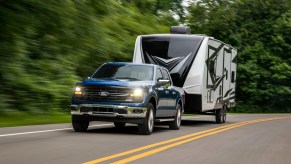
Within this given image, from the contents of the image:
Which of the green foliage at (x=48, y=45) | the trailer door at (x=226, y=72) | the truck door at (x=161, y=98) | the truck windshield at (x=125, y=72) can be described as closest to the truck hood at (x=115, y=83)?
the truck windshield at (x=125, y=72)

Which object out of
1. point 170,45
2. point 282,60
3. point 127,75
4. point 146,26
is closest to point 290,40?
point 282,60

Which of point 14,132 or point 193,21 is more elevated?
point 193,21

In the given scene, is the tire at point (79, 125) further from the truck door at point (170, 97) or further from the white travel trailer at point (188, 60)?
the white travel trailer at point (188, 60)

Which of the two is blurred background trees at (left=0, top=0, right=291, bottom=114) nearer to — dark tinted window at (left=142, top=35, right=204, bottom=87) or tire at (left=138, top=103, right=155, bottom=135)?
dark tinted window at (left=142, top=35, right=204, bottom=87)

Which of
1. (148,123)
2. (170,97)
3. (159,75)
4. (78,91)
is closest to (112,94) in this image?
(78,91)

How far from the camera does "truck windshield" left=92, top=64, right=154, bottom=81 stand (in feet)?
51.7

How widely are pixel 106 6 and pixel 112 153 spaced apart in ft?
27.9

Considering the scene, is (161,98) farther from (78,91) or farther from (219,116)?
(219,116)

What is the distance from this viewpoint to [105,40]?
1845cm

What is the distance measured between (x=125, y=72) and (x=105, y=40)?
284cm

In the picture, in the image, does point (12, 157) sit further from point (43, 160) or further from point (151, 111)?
point (151, 111)

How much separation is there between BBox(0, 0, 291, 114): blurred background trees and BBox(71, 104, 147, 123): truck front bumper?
344 cm

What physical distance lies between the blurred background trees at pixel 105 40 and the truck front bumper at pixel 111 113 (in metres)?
3.44

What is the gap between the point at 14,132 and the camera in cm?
1388
